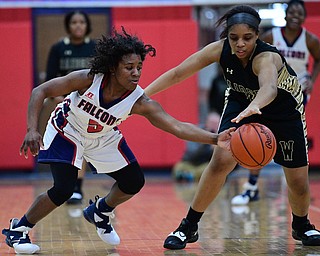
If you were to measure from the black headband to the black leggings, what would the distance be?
3.86 feet

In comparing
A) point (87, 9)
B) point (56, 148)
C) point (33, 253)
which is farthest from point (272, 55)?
point (87, 9)

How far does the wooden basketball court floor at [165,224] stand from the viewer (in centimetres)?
494

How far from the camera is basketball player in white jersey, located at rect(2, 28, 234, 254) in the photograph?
469 cm

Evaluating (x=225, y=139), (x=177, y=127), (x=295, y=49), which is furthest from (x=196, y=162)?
(x=225, y=139)

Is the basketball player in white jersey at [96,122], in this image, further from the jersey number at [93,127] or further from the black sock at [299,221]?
the black sock at [299,221]

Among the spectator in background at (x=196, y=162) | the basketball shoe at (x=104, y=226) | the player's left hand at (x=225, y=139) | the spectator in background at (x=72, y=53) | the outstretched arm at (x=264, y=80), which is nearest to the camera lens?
the outstretched arm at (x=264, y=80)

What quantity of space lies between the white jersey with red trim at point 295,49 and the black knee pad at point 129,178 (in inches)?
130

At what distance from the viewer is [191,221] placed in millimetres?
5078

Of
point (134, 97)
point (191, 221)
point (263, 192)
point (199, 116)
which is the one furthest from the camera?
point (199, 116)

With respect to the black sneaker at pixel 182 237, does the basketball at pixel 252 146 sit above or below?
above

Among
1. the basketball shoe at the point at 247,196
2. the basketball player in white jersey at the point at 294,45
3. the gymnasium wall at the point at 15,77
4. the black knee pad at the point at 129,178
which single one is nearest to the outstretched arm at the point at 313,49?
the basketball player in white jersey at the point at 294,45

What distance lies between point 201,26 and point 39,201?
25.0 ft

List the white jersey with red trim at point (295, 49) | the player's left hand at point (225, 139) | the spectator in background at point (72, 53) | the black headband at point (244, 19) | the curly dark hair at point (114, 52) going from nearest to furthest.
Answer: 1. the player's left hand at point (225, 139)
2. the black headband at point (244, 19)
3. the curly dark hair at point (114, 52)
4. the white jersey with red trim at point (295, 49)
5. the spectator in background at point (72, 53)

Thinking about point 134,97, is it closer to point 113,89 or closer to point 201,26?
point 113,89
